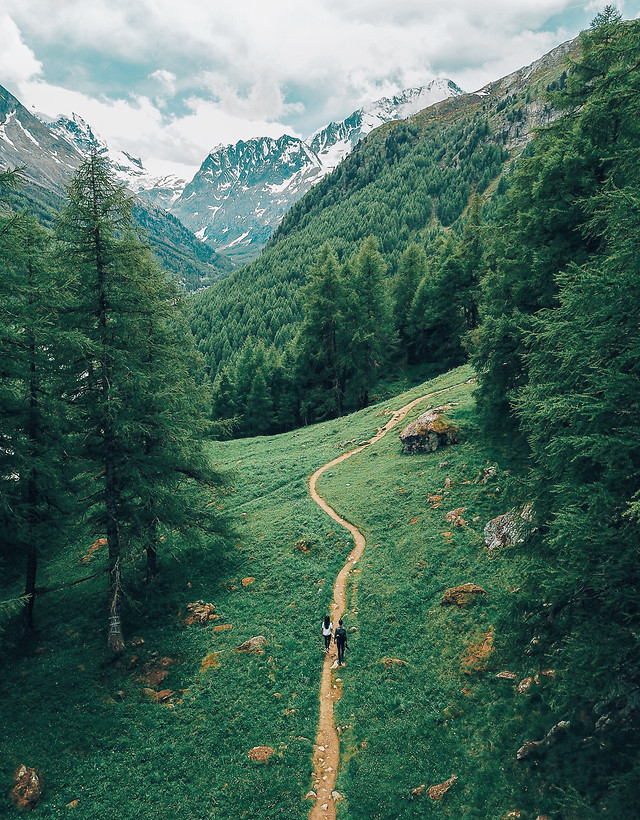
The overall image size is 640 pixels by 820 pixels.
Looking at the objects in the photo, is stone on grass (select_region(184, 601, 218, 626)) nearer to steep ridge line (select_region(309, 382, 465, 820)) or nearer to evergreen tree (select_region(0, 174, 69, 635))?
steep ridge line (select_region(309, 382, 465, 820))

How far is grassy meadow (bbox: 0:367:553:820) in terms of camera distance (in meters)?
10.9

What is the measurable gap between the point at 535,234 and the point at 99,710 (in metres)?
24.3

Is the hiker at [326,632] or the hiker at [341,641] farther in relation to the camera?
the hiker at [326,632]

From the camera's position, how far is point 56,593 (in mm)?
20484

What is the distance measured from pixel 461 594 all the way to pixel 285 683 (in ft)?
23.3

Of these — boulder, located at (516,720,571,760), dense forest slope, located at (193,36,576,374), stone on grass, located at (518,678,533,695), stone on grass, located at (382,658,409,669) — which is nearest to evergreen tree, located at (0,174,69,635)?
stone on grass, located at (382,658,409,669)

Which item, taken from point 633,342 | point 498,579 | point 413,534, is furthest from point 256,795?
point 633,342

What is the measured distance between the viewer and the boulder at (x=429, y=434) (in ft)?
89.7

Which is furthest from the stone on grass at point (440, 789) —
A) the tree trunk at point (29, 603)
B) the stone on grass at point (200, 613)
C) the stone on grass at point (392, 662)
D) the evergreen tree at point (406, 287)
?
the evergreen tree at point (406, 287)

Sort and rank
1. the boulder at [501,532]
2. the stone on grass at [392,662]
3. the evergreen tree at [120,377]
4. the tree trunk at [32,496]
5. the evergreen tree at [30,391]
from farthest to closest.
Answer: the boulder at [501,532]
the tree trunk at [32,496]
the evergreen tree at [120,377]
the stone on grass at [392,662]
the evergreen tree at [30,391]

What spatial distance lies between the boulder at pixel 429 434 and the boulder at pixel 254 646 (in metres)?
16.3

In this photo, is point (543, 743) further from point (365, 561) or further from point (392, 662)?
point (365, 561)

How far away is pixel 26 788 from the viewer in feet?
36.0

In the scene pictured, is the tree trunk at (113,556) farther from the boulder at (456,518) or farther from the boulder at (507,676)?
the boulder at (456,518)
